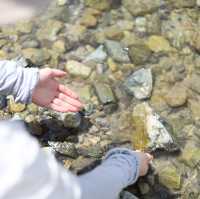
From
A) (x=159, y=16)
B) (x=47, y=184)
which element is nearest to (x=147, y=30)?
(x=159, y=16)

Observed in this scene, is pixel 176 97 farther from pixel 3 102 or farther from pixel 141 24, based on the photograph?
pixel 3 102

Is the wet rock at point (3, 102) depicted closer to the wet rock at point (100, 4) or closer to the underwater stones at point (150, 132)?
the underwater stones at point (150, 132)

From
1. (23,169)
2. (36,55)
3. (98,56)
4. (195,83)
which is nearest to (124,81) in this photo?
(98,56)

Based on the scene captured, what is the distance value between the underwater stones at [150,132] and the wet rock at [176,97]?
0.10m

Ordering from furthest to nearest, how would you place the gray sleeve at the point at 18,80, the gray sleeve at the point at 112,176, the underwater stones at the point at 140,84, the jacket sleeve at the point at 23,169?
the underwater stones at the point at 140,84, the gray sleeve at the point at 18,80, the gray sleeve at the point at 112,176, the jacket sleeve at the point at 23,169

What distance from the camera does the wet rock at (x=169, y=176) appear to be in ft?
6.12

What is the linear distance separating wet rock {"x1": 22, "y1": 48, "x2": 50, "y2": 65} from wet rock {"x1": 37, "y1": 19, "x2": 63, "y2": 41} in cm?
9

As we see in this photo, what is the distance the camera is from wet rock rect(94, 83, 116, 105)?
81.4 inches

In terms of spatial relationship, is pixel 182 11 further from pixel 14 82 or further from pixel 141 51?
pixel 14 82

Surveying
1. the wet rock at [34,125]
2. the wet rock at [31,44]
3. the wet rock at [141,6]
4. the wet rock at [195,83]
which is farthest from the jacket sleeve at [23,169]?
the wet rock at [141,6]

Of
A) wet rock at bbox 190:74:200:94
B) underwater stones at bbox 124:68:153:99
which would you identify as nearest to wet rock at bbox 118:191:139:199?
underwater stones at bbox 124:68:153:99

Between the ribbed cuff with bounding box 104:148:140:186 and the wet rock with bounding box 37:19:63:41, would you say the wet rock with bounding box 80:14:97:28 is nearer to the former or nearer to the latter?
the wet rock with bounding box 37:19:63:41

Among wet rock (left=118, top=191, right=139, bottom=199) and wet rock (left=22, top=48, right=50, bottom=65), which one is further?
wet rock (left=22, top=48, right=50, bottom=65)

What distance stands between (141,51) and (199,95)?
323 millimetres
